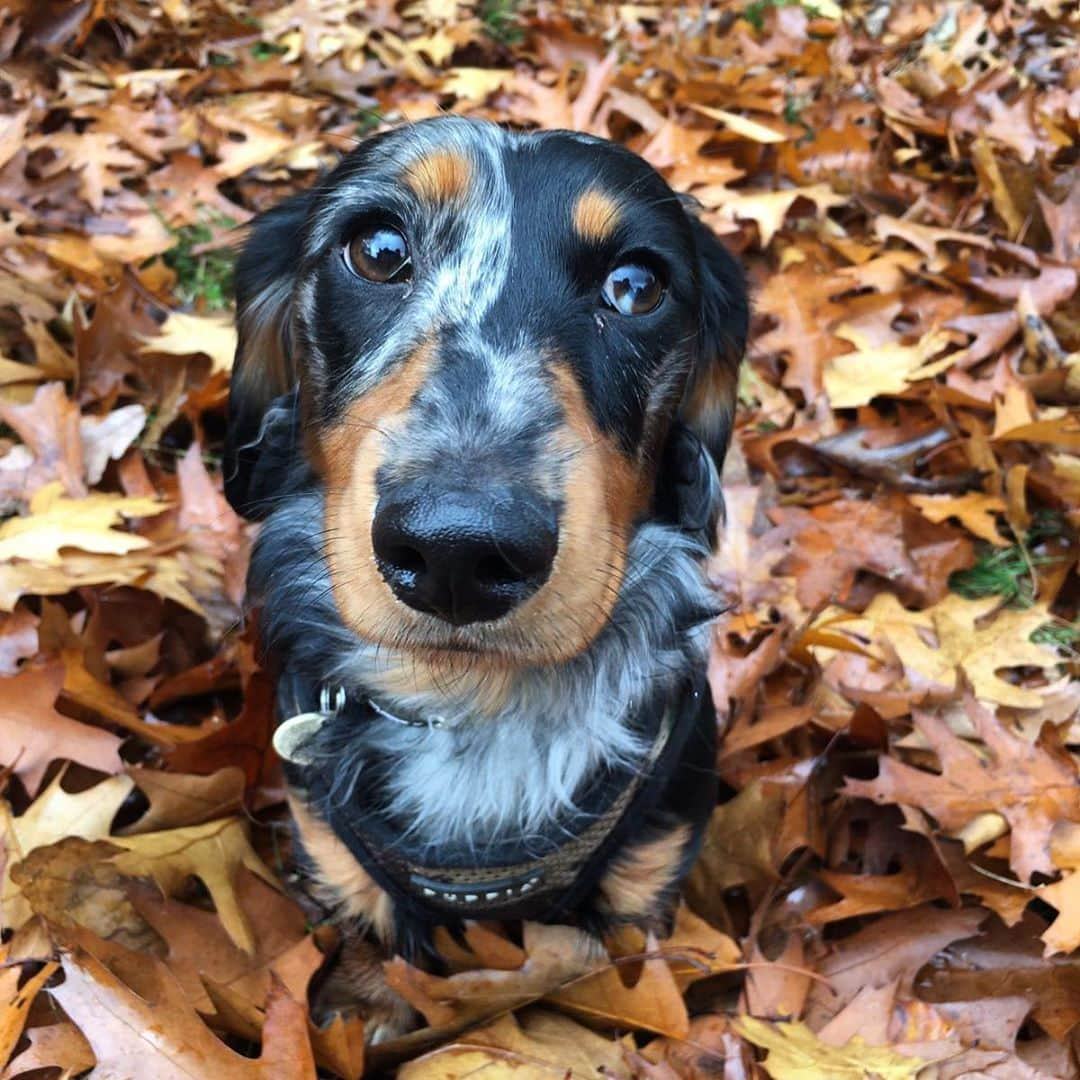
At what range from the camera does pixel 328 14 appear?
642 centimetres

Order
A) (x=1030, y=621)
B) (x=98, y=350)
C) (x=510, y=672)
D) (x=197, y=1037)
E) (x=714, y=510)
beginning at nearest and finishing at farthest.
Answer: (x=197, y=1037) < (x=510, y=672) < (x=714, y=510) < (x=1030, y=621) < (x=98, y=350)

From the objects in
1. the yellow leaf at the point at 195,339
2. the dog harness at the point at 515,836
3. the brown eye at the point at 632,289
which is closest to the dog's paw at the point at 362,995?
the dog harness at the point at 515,836

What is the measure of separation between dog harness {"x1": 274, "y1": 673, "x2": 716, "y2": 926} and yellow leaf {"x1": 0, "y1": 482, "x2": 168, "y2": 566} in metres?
0.93

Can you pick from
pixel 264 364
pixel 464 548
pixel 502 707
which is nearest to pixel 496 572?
pixel 464 548

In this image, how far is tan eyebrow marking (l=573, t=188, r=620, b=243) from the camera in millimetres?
2367

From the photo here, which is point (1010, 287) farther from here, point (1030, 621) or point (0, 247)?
point (0, 247)

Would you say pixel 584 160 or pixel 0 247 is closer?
pixel 584 160

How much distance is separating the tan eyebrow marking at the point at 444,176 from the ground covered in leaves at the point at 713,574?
4.67 feet

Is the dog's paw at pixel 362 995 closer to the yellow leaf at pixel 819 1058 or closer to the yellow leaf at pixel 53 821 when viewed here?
the yellow leaf at pixel 53 821

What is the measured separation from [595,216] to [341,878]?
1.75 meters

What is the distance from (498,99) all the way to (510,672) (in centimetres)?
435

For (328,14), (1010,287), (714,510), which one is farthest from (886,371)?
(328,14)

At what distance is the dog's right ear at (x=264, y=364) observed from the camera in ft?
9.11

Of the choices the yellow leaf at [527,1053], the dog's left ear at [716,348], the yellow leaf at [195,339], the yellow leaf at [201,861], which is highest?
the dog's left ear at [716,348]
